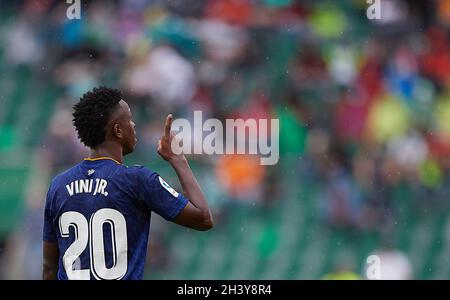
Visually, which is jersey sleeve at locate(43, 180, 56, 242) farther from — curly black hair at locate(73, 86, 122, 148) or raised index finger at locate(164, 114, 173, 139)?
raised index finger at locate(164, 114, 173, 139)

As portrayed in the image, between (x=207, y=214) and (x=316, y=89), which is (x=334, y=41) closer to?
(x=316, y=89)

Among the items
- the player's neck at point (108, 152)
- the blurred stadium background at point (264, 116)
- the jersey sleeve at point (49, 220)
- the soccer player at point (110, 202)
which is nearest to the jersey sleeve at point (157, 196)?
the soccer player at point (110, 202)

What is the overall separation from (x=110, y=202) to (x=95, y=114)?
14.2 inches

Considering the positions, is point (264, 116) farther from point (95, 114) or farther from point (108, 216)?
point (108, 216)

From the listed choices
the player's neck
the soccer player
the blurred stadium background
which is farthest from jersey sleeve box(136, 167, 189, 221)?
the blurred stadium background

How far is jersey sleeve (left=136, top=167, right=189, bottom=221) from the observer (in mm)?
3764

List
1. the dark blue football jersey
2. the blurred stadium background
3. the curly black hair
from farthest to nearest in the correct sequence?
1. the blurred stadium background
2. the curly black hair
3. the dark blue football jersey

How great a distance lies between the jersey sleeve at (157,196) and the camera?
3764 millimetres

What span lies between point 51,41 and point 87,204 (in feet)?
17.4

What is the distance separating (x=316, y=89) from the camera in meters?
8.97

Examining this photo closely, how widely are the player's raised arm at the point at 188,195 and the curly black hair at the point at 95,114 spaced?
24cm

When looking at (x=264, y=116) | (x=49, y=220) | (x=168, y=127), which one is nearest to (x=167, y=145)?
(x=168, y=127)
